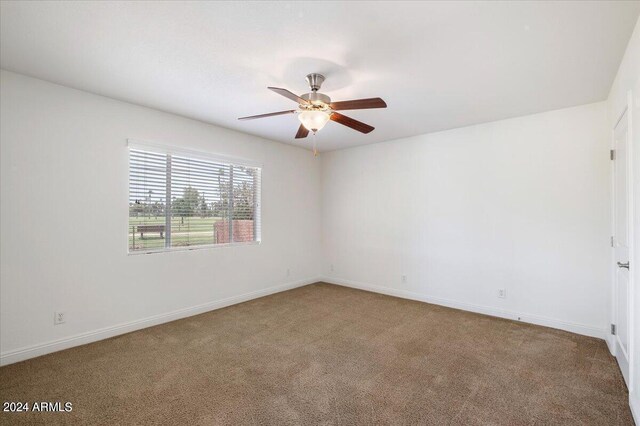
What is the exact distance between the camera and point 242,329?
351 cm

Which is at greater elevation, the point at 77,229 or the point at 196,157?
the point at 196,157

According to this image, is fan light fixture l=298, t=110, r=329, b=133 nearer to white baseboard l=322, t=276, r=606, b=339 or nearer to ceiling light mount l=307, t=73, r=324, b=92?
Answer: ceiling light mount l=307, t=73, r=324, b=92

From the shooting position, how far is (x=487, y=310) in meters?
4.01

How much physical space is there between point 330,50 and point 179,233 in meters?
2.93

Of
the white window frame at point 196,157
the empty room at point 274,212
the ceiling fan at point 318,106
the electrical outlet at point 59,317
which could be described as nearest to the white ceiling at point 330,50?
the empty room at point 274,212

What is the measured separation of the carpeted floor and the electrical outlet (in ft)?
0.97

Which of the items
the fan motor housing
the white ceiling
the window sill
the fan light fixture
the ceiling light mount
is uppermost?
the white ceiling

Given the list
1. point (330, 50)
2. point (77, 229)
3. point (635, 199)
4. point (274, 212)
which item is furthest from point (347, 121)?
point (77, 229)

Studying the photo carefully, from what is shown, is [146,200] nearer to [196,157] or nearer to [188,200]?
[188,200]

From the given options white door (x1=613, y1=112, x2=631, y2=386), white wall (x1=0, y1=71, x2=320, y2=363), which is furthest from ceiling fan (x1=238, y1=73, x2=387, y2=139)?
white door (x1=613, y1=112, x2=631, y2=386)

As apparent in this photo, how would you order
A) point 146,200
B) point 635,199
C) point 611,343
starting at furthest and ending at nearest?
1. point 146,200
2. point 611,343
3. point 635,199

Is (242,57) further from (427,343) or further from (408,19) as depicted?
(427,343)

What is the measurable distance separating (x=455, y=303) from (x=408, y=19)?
371 centimetres

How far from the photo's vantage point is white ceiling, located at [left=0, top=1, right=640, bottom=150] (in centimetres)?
189
